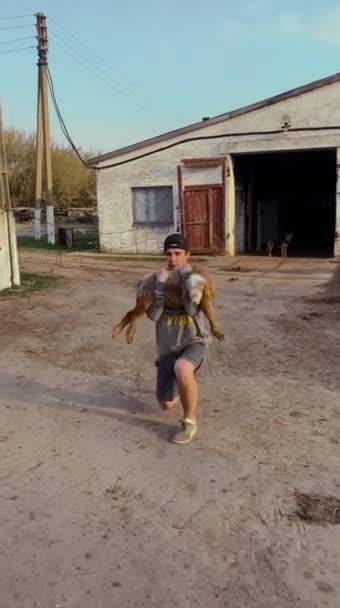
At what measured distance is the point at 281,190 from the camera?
23.8 metres

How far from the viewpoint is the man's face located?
4.33m

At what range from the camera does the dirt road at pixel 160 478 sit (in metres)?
2.66

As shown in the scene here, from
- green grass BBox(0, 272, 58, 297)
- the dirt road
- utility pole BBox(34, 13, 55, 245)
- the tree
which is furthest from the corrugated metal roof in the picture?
the tree

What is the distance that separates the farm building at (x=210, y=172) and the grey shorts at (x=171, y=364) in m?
13.9

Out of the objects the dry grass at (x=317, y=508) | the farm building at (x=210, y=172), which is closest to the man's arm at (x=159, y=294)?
the dry grass at (x=317, y=508)

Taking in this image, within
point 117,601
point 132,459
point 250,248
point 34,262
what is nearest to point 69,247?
point 34,262

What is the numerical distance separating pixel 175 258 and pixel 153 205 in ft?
49.4

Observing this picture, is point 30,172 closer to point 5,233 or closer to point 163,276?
point 5,233

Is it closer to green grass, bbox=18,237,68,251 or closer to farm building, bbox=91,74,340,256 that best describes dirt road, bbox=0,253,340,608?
farm building, bbox=91,74,340,256

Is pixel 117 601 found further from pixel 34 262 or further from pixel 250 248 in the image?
pixel 250 248

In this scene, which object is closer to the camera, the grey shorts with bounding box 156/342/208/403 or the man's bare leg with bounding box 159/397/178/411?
the grey shorts with bounding box 156/342/208/403

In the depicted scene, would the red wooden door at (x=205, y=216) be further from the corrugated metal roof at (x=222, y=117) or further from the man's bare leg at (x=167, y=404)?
the man's bare leg at (x=167, y=404)

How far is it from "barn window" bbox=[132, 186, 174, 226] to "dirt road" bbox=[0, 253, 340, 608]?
39.6ft

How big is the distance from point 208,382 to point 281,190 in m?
19.4
